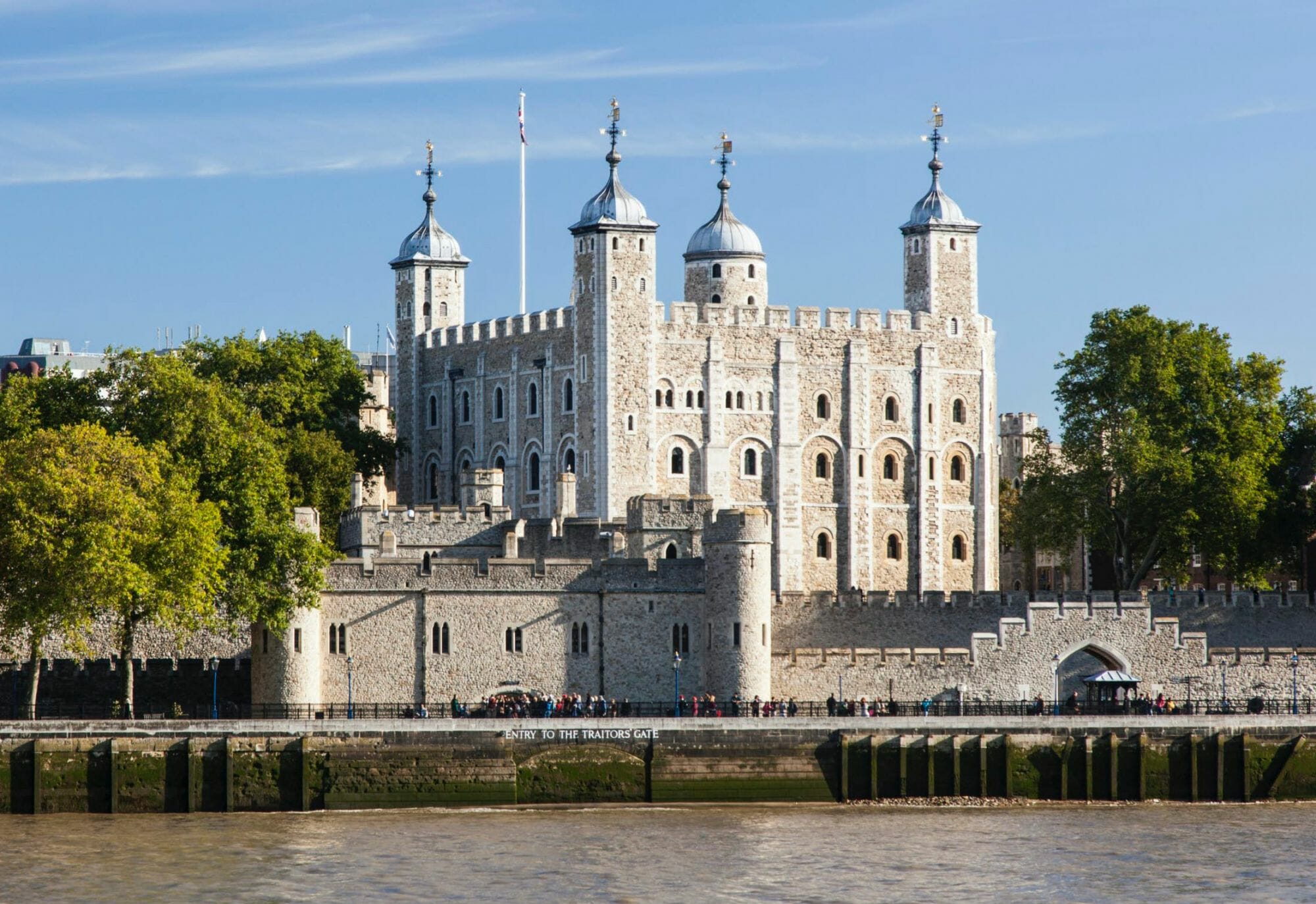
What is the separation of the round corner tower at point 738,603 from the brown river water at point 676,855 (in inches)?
314

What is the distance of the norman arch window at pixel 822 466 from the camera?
318 ft

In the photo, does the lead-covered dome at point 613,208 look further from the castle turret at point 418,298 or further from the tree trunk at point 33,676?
the tree trunk at point 33,676

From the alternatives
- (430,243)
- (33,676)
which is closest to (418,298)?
(430,243)

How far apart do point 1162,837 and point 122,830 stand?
66.0ft

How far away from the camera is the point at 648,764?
6147cm

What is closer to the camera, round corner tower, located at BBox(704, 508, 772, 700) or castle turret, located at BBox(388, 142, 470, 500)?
round corner tower, located at BBox(704, 508, 772, 700)

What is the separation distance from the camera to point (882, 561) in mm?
97875

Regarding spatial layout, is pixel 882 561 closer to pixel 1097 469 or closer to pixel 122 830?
pixel 1097 469

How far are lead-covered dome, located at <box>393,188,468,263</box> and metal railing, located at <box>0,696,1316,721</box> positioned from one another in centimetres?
3956

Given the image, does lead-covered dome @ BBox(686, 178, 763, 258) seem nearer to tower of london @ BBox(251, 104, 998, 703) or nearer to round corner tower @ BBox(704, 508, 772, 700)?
tower of london @ BBox(251, 104, 998, 703)

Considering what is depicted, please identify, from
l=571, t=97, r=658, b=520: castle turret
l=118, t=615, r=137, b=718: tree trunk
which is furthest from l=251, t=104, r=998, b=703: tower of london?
l=118, t=615, r=137, b=718: tree trunk

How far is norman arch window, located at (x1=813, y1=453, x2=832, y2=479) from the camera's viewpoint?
96.9m

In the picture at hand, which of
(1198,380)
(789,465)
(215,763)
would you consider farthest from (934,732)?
(789,465)

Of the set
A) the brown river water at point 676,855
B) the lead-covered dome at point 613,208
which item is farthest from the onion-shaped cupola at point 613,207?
the brown river water at point 676,855
